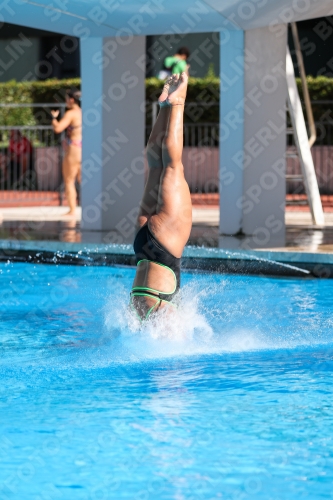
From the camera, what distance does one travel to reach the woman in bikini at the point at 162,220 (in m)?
4.73

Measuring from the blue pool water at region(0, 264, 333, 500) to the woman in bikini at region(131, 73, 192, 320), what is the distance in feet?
0.82

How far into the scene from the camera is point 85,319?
6.41 m

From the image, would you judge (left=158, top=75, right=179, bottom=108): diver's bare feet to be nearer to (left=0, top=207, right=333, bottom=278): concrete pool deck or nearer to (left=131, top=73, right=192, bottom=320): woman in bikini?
(left=131, top=73, right=192, bottom=320): woman in bikini

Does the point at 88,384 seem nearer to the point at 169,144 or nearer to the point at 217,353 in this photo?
the point at 217,353

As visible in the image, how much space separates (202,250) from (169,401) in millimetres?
4513

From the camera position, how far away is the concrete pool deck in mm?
8328

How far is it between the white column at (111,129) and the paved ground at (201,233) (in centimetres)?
49

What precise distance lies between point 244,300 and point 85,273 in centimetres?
218

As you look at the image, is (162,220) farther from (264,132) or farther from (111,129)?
(111,129)

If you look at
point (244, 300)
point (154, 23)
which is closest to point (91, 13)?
point (154, 23)

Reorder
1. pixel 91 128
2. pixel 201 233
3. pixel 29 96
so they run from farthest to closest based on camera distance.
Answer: pixel 29 96
pixel 91 128
pixel 201 233

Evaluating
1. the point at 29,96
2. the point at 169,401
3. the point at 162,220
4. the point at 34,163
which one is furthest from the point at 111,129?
the point at 29,96

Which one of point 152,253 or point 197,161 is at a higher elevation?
point 197,161

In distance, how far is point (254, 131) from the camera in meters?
10.3
